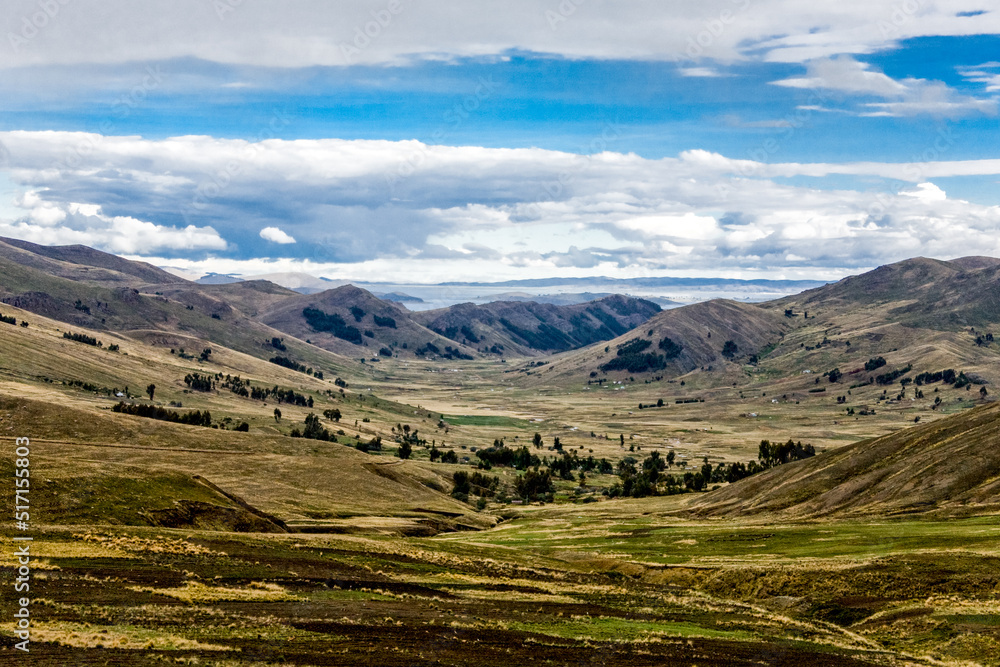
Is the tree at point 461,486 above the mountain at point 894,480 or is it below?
below

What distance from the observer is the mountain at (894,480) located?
106812 millimetres

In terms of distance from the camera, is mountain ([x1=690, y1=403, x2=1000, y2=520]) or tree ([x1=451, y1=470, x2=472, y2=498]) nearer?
mountain ([x1=690, y1=403, x2=1000, y2=520])

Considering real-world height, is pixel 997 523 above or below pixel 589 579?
above

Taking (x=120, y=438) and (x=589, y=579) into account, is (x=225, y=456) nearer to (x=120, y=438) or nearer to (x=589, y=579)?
(x=120, y=438)

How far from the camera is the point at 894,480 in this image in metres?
117

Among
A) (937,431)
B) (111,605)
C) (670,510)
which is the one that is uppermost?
(937,431)

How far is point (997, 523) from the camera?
292 ft

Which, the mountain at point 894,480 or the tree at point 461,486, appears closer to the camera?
the mountain at point 894,480

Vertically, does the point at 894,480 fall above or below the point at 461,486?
above

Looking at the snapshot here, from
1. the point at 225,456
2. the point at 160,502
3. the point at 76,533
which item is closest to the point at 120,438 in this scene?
the point at 225,456

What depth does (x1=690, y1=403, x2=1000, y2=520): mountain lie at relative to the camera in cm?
10681

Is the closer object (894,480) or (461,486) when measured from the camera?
(894,480)

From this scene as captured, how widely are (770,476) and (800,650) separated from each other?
311ft

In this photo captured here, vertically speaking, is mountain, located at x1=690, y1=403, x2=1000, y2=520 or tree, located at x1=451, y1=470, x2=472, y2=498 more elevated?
mountain, located at x1=690, y1=403, x2=1000, y2=520
